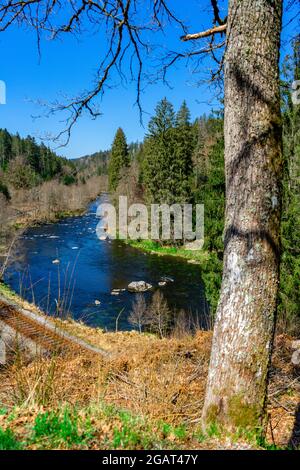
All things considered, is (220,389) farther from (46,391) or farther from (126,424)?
(46,391)

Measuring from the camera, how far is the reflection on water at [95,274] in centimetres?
1560

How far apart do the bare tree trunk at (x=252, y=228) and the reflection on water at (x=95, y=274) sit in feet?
26.0

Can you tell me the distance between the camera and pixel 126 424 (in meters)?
2.31

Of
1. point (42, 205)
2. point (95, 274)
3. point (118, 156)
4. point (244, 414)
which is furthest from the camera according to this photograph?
point (118, 156)

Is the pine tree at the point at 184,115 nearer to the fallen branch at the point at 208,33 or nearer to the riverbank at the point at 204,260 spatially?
the riverbank at the point at 204,260

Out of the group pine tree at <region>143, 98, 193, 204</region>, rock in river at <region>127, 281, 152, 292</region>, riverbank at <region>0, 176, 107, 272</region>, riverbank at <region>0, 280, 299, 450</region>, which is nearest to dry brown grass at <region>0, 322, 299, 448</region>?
riverbank at <region>0, 280, 299, 450</region>

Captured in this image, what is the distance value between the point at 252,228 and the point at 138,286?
1653cm

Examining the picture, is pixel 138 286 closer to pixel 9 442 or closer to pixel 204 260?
pixel 204 260

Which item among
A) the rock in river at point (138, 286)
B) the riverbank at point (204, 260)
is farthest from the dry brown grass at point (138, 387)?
the rock in river at point (138, 286)

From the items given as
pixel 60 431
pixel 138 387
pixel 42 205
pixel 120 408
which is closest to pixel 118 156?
pixel 42 205

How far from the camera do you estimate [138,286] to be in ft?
60.6

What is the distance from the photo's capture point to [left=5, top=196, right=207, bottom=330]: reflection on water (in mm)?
15602

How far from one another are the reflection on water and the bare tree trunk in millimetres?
7910
